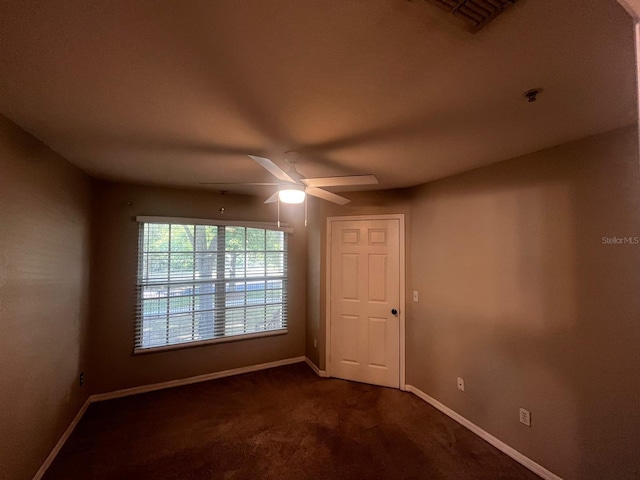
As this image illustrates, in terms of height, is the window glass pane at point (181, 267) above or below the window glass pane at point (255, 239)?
below

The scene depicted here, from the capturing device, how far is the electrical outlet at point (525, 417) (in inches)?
87.1

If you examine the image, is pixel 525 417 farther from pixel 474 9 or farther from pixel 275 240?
pixel 275 240

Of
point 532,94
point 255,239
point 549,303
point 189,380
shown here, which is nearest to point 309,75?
point 532,94

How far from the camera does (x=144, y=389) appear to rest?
3.39 m

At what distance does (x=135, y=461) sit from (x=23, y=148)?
2461 mm

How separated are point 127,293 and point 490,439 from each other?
4053 mm

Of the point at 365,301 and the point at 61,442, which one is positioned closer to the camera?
the point at 61,442

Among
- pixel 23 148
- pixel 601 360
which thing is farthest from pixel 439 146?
pixel 23 148

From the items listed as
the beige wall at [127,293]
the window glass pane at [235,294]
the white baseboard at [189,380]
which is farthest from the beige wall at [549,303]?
the beige wall at [127,293]

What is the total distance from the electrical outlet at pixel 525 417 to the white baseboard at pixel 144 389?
8.94ft

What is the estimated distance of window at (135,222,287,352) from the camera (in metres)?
3.46

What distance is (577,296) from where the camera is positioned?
77.0 inches

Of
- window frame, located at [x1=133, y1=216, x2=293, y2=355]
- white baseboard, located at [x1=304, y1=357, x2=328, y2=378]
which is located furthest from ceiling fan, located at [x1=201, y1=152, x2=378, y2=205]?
white baseboard, located at [x1=304, y1=357, x2=328, y2=378]

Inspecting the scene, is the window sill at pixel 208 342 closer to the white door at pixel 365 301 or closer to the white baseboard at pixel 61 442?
the white baseboard at pixel 61 442
